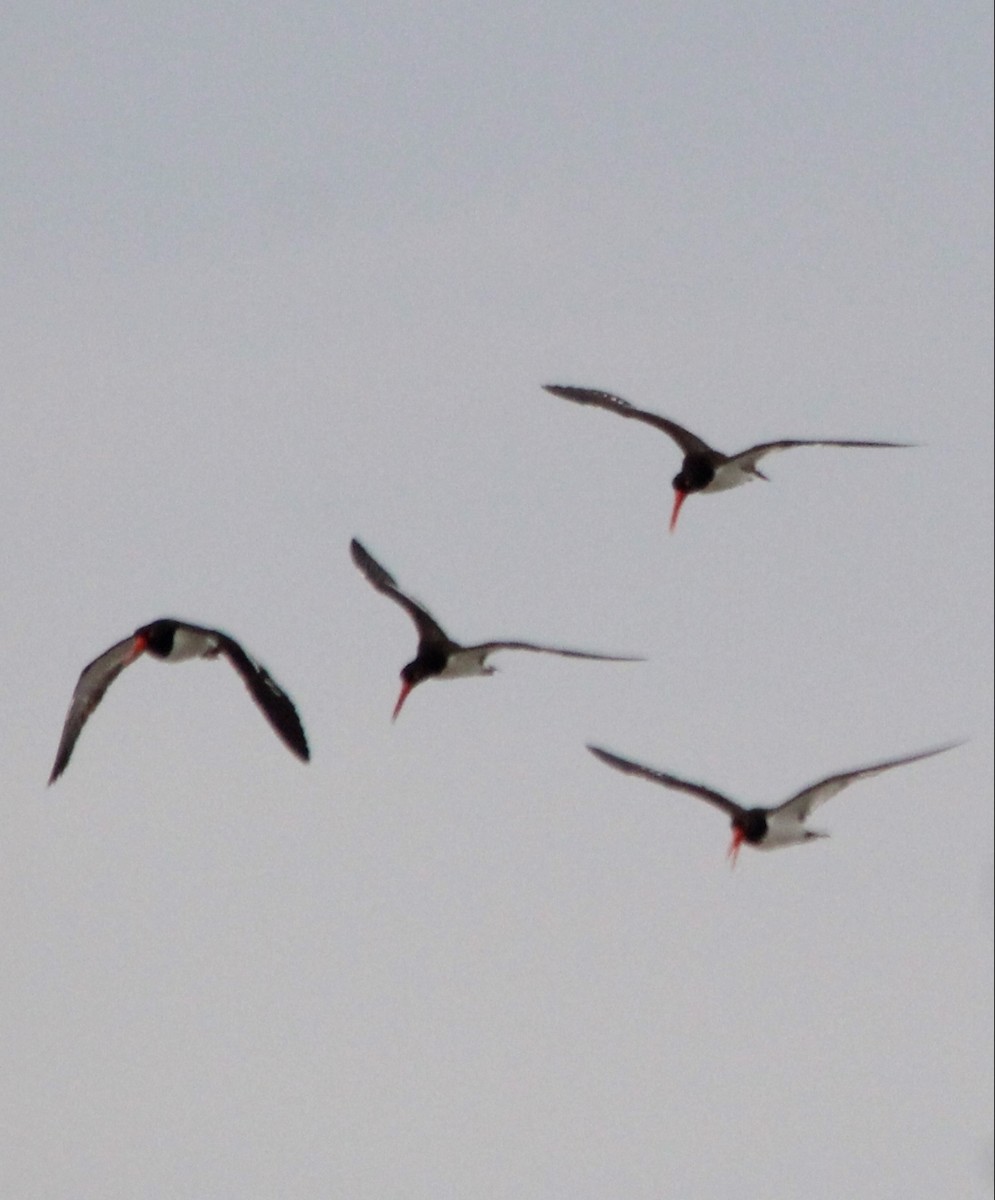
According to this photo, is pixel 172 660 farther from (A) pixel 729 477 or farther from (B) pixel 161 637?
(A) pixel 729 477

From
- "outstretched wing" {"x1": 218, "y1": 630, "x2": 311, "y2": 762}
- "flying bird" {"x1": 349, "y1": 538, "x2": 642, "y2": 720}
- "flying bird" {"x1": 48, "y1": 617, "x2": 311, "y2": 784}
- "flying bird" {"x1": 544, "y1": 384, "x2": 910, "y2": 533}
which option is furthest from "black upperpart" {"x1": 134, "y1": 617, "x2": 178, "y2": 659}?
"flying bird" {"x1": 544, "y1": 384, "x2": 910, "y2": 533}

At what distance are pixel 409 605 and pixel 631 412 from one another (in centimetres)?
302

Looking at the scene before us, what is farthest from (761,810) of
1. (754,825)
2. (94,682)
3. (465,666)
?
(94,682)

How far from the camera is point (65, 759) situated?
17.3 m

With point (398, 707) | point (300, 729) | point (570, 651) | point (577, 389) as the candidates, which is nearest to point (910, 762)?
point (570, 651)

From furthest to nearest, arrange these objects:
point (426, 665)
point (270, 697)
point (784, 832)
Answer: point (426, 665) < point (784, 832) < point (270, 697)

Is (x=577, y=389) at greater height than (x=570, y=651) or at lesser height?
greater

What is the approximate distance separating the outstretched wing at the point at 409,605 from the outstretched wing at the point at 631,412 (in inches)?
103

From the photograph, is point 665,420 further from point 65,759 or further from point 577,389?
point 65,759

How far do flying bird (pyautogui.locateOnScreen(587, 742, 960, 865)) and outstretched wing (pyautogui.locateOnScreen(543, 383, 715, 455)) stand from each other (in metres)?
3.55

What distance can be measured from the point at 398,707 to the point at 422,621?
89 centimetres

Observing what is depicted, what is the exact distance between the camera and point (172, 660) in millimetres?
17750

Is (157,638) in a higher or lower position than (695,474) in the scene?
lower

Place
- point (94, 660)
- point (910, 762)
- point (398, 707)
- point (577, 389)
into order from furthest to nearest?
1. point (577, 389)
2. point (398, 707)
3. point (94, 660)
4. point (910, 762)
